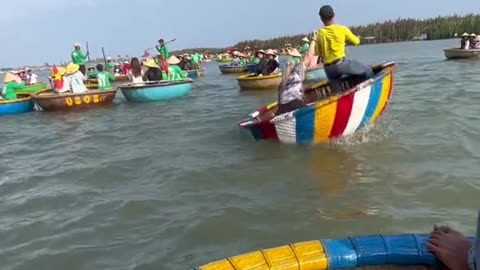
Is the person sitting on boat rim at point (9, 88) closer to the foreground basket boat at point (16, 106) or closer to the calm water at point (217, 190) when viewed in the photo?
the foreground basket boat at point (16, 106)

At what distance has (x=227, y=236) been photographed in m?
4.75

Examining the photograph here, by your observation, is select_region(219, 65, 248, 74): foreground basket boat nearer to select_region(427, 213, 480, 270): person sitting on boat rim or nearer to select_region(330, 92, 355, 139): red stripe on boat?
select_region(330, 92, 355, 139): red stripe on boat

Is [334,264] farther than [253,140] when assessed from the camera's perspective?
No

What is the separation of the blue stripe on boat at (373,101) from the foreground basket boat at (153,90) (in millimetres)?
8639

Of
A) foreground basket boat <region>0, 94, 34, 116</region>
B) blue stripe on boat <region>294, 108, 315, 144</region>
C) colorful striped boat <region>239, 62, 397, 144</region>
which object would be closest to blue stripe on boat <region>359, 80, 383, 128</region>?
colorful striped boat <region>239, 62, 397, 144</region>

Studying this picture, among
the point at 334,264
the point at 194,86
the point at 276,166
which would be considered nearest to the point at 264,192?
the point at 276,166

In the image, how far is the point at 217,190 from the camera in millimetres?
6113

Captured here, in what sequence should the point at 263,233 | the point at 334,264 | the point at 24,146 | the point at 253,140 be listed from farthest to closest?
the point at 24,146 → the point at 253,140 → the point at 263,233 → the point at 334,264

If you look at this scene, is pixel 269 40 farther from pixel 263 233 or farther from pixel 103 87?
pixel 263 233

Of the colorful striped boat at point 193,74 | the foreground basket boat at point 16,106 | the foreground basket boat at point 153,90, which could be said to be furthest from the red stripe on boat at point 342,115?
the colorful striped boat at point 193,74

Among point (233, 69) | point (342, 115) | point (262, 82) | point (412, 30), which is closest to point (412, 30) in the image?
point (412, 30)

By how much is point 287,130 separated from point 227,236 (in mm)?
3010

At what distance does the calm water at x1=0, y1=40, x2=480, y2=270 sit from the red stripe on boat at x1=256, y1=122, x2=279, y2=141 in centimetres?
14

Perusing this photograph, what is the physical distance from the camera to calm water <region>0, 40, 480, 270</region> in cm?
467
